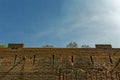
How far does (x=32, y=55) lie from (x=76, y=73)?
3790mm

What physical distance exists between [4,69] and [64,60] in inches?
185

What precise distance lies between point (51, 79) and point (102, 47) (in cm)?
500

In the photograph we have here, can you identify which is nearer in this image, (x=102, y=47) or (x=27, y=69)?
(x=27, y=69)

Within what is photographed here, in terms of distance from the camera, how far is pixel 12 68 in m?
16.4

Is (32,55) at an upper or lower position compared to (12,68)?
upper

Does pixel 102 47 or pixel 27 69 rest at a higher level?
pixel 102 47

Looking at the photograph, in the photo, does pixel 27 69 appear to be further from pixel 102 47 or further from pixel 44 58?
pixel 102 47

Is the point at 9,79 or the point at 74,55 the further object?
the point at 74,55

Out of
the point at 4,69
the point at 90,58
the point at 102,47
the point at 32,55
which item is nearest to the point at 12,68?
the point at 4,69

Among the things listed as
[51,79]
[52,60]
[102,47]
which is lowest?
[51,79]

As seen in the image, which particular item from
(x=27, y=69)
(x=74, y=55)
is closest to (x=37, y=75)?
(x=27, y=69)

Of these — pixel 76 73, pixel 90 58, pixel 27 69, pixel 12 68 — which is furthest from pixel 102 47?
pixel 12 68

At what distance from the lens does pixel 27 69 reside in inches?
646

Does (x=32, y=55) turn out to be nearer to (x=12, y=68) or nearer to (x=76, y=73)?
(x=12, y=68)
